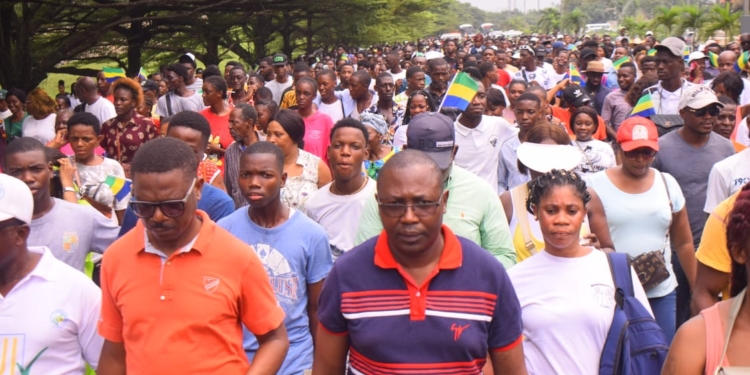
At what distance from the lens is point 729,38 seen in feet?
A: 102

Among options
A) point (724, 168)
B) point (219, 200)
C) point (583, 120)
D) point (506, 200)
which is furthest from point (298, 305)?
point (583, 120)

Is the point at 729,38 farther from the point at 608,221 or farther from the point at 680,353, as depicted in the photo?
the point at 680,353

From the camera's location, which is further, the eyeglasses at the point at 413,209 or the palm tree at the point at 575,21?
the palm tree at the point at 575,21

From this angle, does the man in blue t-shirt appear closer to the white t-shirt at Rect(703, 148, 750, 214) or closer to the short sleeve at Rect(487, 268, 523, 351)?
the short sleeve at Rect(487, 268, 523, 351)

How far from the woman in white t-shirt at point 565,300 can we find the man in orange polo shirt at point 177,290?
42.6 inches

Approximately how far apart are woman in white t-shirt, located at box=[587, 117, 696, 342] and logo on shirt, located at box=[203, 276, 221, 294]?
2777 millimetres

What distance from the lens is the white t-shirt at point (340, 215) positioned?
17.0ft

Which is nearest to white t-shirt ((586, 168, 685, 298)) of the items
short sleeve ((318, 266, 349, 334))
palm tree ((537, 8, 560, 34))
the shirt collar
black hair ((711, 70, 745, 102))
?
the shirt collar

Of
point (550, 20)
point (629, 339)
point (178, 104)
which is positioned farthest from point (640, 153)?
point (550, 20)

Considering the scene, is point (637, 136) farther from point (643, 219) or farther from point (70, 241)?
point (70, 241)

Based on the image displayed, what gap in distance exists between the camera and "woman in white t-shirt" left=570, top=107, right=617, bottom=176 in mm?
7094

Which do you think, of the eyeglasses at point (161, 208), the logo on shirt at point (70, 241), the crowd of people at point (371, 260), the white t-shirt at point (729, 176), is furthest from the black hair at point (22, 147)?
the white t-shirt at point (729, 176)

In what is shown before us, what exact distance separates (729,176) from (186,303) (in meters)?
3.53

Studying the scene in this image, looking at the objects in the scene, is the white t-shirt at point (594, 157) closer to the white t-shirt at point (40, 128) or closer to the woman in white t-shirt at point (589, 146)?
the woman in white t-shirt at point (589, 146)
